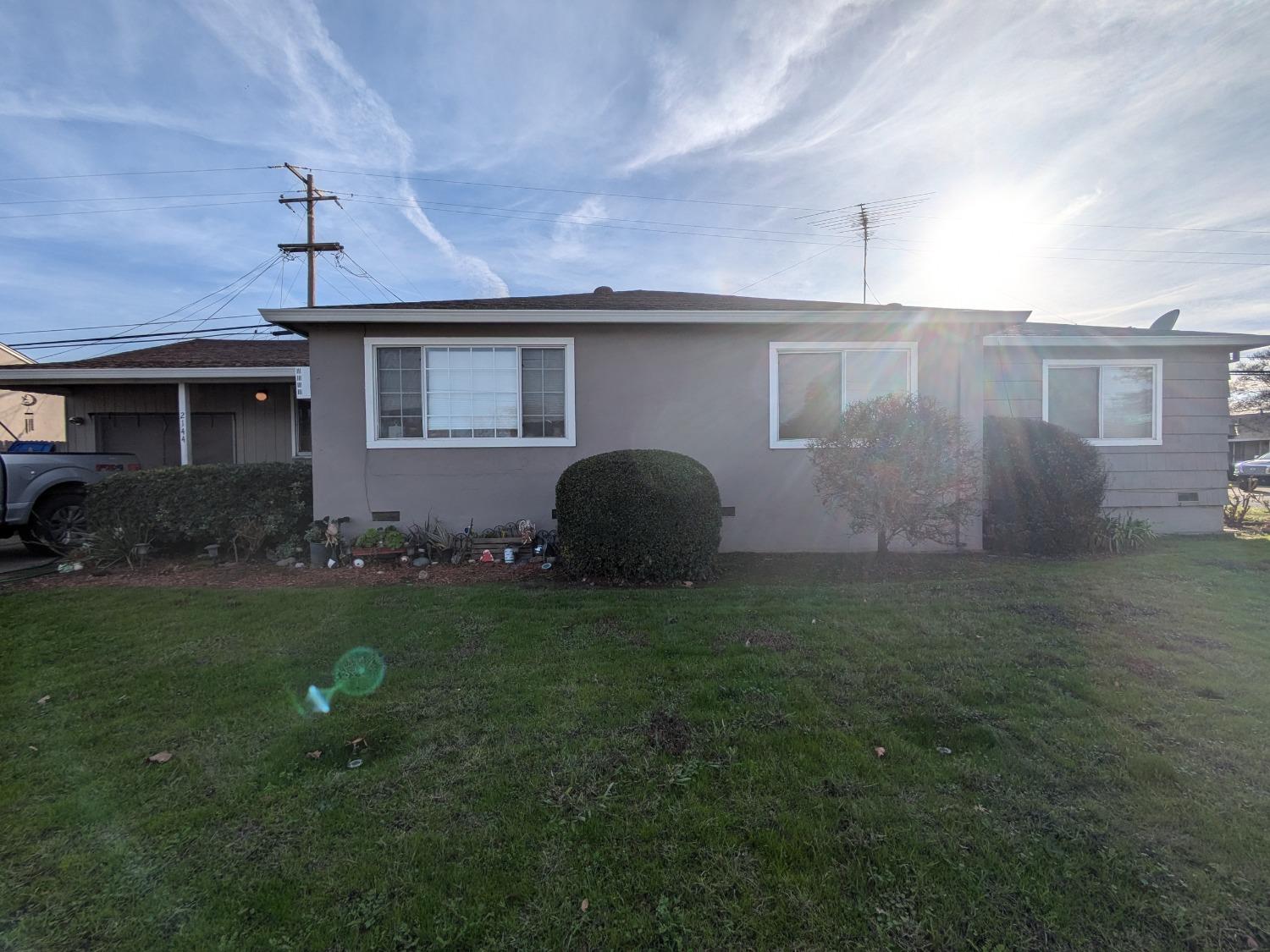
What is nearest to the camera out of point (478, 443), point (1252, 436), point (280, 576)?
point (280, 576)

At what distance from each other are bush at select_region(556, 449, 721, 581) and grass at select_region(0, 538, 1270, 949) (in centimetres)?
124

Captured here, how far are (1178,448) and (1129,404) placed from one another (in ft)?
3.29

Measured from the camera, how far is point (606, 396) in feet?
23.1

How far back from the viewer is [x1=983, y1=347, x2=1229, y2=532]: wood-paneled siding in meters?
8.59

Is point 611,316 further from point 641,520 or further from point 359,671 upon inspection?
point 359,671

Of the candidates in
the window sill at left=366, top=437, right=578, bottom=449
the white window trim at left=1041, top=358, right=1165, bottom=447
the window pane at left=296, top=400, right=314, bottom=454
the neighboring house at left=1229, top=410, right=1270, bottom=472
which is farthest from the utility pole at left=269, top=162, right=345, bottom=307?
the neighboring house at left=1229, top=410, right=1270, bottom=472

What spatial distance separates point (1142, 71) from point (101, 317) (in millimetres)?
23892

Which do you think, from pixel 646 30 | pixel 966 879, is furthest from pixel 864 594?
pixel 646 30

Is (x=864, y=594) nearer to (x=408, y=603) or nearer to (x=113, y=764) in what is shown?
(x=408, y=603)

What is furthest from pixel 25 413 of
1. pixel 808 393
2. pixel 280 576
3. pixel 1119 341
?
pixel 1119 341

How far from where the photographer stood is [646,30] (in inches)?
288

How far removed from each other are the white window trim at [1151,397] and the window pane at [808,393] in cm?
398

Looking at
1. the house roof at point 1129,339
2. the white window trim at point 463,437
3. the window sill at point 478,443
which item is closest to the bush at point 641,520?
the window sill at point 478,443

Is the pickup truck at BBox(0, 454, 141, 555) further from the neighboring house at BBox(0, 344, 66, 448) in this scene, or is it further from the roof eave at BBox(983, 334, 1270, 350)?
the neighboring house at BBox(0, 344, 66, 448)
